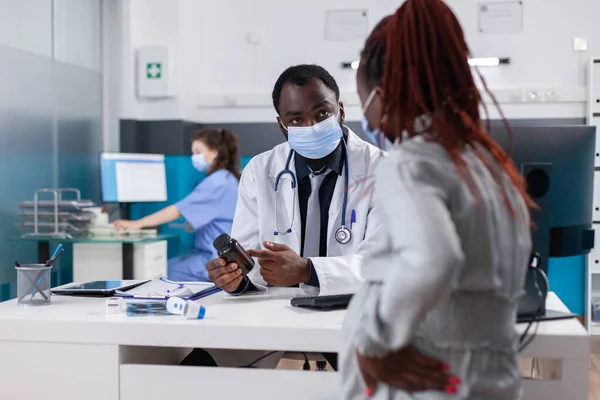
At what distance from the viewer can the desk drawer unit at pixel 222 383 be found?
4.72ft

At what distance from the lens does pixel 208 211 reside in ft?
12.7

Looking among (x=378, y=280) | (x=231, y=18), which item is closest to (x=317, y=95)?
(x=378, y=280)

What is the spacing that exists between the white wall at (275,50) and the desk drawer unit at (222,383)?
3.54m

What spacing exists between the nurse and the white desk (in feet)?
7.06

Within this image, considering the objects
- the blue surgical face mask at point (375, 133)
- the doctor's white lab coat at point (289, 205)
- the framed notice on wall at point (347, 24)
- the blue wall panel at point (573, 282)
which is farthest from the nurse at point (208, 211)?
the blue surgical face mask at point (375, 133)

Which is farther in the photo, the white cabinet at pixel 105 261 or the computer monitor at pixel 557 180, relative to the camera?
the white cabinet at pixel 105 261

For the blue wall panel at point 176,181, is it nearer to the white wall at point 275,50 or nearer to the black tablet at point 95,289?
the white wall at point 275,50

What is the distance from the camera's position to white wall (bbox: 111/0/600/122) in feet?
15.8

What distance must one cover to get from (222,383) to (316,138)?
0.72 meters

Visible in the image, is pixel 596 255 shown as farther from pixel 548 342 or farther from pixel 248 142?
pixel 548 342

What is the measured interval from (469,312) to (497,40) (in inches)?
169

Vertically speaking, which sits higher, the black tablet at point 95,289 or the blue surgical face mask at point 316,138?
the blue surgical face mask at point 316,138

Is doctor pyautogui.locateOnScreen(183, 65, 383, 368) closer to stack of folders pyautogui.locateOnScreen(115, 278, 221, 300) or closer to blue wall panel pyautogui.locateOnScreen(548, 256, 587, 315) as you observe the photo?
stack of folders pyautogui.locateOnScreen(115, 278, 221, 300)

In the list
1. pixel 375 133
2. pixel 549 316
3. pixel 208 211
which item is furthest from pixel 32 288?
pixel 208 211
